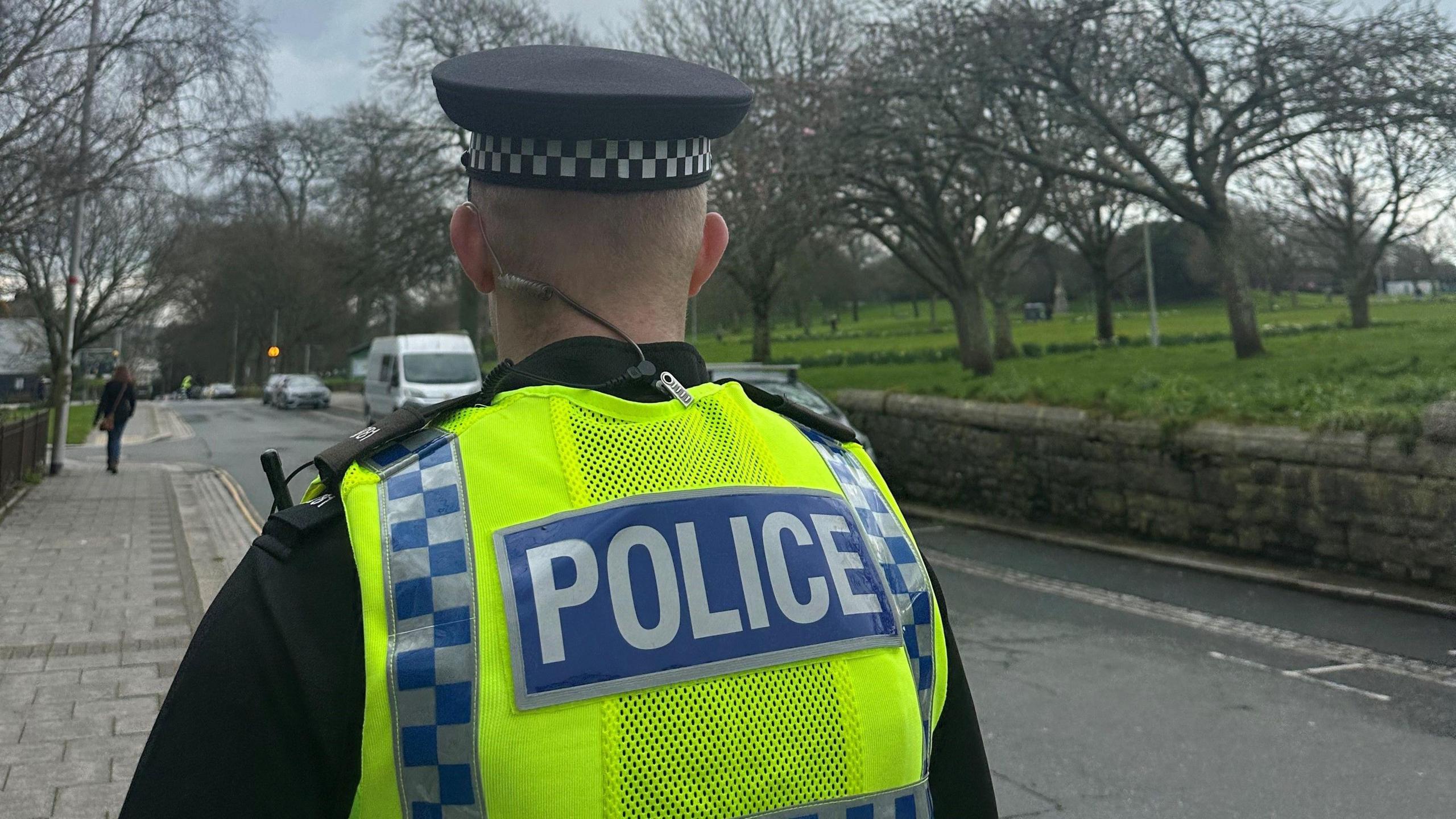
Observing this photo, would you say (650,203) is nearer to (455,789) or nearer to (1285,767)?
(455,789)

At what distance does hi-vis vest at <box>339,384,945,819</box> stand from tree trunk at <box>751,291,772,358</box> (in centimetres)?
3213

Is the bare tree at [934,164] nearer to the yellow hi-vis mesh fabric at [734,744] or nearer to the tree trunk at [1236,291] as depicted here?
the tree trunk at [1236,291]

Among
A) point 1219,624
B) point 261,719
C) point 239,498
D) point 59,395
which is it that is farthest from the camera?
point 59,395

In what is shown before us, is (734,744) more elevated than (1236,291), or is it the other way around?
(1236,291)

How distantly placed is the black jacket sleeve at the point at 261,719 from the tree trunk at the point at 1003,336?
27115 mm

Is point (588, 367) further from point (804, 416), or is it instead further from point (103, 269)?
point (103, 269)

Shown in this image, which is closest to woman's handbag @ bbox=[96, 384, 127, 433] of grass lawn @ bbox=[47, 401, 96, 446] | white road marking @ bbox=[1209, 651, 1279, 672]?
grass lawn @ bbox=[47, 401, 96, 446]

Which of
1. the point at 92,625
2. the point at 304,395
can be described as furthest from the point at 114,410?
the point at 304,395

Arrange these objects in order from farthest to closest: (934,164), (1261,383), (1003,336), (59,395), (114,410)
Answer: (1003,336)
(934,164)
(114,410)
(59,395)
(1261,383)

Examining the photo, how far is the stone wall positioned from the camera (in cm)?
818

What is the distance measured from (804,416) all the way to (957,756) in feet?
1.65

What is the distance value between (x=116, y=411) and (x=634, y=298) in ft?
62.4

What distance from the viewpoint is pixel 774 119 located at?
19781 mm

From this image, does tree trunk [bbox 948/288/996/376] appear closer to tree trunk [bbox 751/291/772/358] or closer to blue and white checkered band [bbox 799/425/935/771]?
tree trunk [bbox 751/291/772/358]
